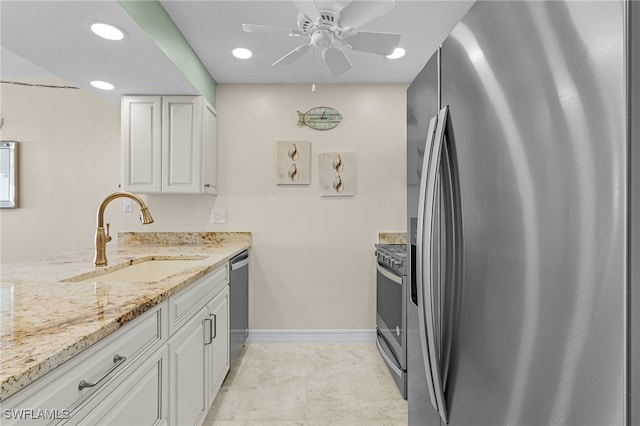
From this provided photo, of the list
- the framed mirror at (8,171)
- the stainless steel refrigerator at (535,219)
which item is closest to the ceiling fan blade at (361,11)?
the stainless steel refrigerator at (535,219)

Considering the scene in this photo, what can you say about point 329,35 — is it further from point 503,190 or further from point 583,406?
point 583,406

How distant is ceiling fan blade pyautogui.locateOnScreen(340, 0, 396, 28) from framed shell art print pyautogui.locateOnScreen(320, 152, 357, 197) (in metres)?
1.51

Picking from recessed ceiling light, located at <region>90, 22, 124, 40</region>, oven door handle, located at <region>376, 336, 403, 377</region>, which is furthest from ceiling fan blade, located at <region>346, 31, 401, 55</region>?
oven door handle, located at <region>376, 336, 403, 377</region>

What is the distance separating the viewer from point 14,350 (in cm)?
65

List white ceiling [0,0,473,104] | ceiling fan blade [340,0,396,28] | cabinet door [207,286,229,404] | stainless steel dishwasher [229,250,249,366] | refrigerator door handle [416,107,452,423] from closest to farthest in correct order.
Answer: refrigerator door handle [416,107,452,423], ceiling fan blade [340,0,396,28], white ceiling [0,0,473,104], cabinet door [207,286,229,404], stainless steel dishwasher [229,250,249,366]

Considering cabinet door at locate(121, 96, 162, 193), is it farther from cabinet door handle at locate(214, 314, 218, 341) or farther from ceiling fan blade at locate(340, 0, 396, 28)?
ceiling fan blade at locate(340, 0, 396, 28)

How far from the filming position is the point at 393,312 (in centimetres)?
233

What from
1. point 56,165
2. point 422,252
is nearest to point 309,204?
point 422,252

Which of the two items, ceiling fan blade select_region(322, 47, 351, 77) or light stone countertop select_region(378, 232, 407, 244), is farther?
light stone countertop select_region(378, 232, 407, 244)

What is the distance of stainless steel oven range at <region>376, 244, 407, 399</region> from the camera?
83.4 inches

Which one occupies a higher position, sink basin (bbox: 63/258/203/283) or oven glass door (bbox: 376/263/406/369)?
sink basin (bbox: 63/258/203/283)

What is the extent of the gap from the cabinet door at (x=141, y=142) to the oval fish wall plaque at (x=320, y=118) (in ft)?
4.08

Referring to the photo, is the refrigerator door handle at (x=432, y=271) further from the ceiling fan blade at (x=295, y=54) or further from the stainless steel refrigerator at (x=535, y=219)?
the ceiling fan blade at (x=295, y=54)

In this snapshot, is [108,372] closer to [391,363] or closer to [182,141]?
[391,363]
